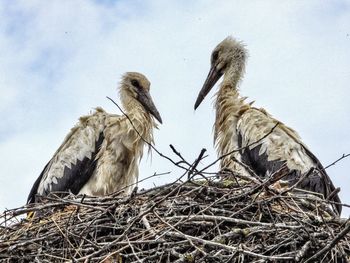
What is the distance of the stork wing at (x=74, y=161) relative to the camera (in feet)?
26.6

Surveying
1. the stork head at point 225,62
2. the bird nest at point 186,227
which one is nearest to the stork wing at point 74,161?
the stork head at point 225,62

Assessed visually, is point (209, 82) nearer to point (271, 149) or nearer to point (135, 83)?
point (135, 83)

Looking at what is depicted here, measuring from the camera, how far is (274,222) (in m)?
5.74

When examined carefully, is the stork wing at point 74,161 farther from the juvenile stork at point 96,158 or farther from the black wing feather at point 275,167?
the black wing feather at point 275,167

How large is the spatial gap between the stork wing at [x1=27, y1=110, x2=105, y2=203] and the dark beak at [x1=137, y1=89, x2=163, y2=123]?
1.91ft

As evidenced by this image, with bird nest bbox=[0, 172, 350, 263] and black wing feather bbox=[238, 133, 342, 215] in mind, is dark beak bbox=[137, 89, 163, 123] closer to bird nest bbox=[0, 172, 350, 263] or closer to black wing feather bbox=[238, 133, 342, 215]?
black wing feather bbox=[238, 133, 342, 215]

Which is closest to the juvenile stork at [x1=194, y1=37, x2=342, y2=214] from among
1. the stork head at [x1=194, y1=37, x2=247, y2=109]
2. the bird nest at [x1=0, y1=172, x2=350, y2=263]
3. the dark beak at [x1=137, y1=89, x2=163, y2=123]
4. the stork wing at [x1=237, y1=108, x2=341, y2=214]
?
the stork wing at [x1=237, y1=108, x2=341, y2=214]

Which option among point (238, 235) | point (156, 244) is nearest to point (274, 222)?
point (238, 235)

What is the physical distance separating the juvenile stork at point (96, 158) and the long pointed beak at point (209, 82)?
2.02 feet

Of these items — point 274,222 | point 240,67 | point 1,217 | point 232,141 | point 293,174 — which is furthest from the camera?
point 240,67

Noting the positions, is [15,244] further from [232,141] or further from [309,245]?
[232,141]

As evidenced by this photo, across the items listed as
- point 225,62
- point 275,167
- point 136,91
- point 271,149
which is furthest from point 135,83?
point 275,167

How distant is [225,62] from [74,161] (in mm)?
1975

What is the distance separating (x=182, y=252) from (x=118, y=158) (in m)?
A: 2.78
